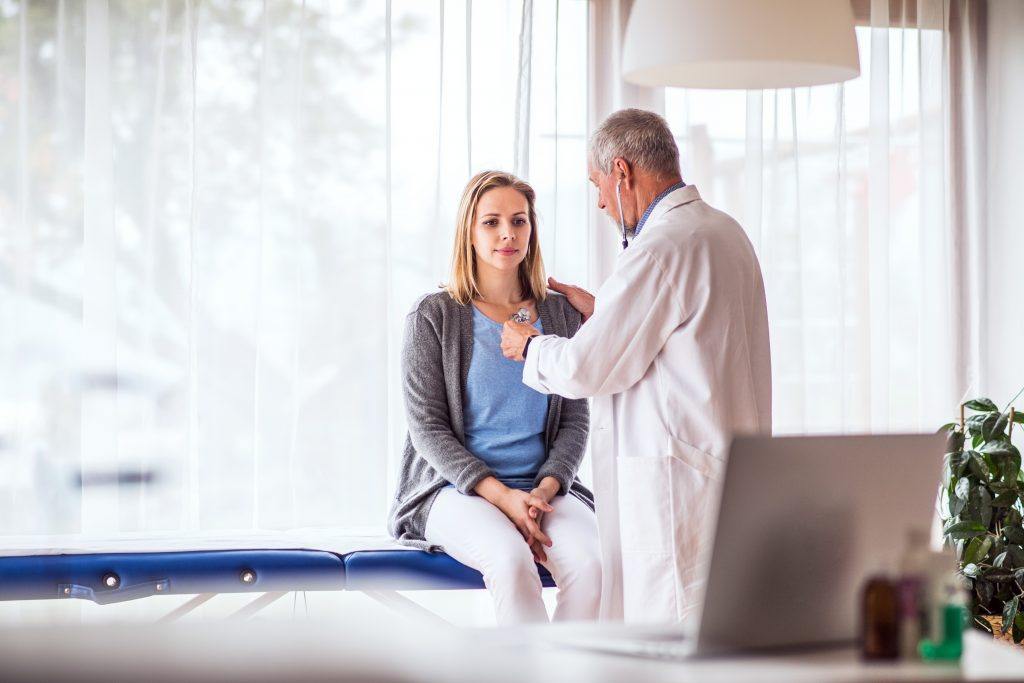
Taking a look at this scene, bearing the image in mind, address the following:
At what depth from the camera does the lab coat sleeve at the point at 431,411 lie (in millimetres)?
2607

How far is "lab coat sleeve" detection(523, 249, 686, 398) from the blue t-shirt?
0.50m

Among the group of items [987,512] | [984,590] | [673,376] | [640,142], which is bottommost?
[984,590]

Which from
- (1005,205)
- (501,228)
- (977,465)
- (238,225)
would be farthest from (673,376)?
(1005,205)

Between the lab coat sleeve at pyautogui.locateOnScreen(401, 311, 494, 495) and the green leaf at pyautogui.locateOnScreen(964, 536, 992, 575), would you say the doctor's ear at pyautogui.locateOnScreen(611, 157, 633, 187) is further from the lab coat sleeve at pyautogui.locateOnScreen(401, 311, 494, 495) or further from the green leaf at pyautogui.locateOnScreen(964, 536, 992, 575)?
the green leaf at pyautogui.locateOnScreen(964, 536, 992, 575)

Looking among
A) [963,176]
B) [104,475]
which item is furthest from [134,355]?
[963,176]

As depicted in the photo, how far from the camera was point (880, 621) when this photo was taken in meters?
1.15

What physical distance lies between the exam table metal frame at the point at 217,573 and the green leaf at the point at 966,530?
1.33 meters

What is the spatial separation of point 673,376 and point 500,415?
0.63 metres

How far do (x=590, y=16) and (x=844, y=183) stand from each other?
3.30ft

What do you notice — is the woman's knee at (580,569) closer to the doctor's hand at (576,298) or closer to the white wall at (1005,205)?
the doctor's hand at (576,298)

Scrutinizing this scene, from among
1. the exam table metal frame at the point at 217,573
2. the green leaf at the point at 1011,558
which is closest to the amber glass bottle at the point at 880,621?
the exam table metal frame at the point at 217,573

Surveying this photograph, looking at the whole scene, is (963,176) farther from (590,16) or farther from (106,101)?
(106,101)

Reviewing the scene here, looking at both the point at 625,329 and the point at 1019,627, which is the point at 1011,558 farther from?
the point at 625,329

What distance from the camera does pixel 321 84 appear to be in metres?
3.26
